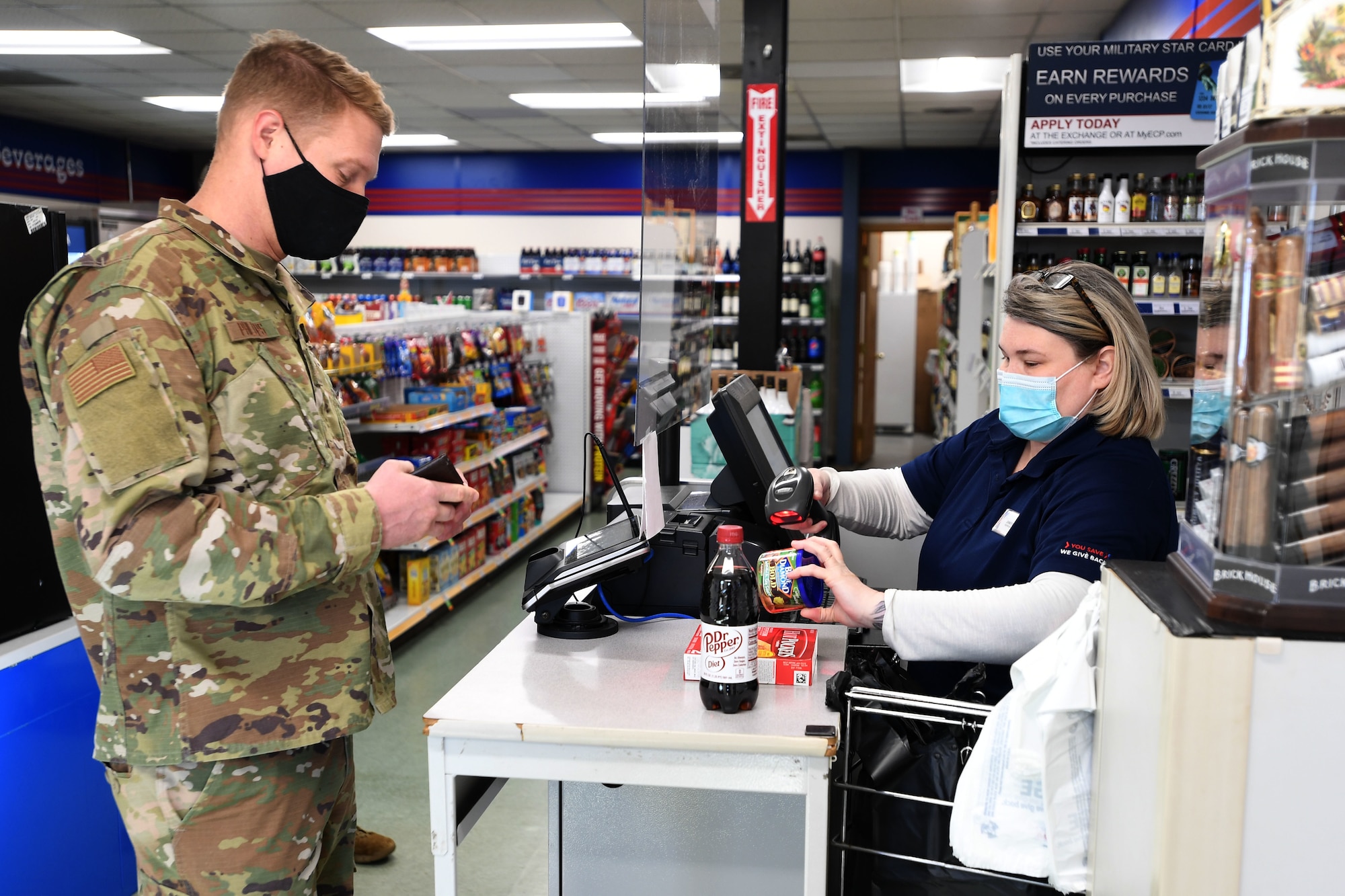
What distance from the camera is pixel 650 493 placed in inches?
82.2

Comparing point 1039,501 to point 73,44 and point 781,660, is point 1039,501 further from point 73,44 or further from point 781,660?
point 73,44

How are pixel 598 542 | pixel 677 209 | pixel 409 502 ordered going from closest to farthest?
pixel 409 502, pixel 598 542, pixel 677 209

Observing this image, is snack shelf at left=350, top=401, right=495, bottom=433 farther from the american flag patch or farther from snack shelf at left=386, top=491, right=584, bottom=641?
the american flag patch

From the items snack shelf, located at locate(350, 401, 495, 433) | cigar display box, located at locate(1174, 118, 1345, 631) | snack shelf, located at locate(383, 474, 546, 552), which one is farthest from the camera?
snack shelf, located at locate(383, 474, 546, 552)

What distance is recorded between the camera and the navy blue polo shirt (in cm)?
184

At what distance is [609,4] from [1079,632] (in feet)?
19.9

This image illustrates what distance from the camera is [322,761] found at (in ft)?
5.62

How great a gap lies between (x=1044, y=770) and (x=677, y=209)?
7.81 ft

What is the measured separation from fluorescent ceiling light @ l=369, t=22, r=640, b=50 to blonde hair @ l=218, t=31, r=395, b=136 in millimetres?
5779

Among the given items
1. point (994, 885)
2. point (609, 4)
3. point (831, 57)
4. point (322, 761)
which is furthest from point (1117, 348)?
point (831, 57)

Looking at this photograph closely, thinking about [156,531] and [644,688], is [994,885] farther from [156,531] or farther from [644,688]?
[156,531]

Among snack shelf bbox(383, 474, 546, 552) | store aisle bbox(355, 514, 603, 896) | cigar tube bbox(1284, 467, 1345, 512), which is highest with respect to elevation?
cigar tube bbox(1284, 467, 1345, 512)

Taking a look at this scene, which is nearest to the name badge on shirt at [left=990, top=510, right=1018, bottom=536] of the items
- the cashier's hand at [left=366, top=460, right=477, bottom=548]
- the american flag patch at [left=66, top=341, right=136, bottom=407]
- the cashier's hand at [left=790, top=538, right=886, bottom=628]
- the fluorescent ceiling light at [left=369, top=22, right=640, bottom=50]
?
the cashier's hand at [left=790, top=538, right=886, bottom=628]

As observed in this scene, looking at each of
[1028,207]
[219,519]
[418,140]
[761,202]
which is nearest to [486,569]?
[761,202]
